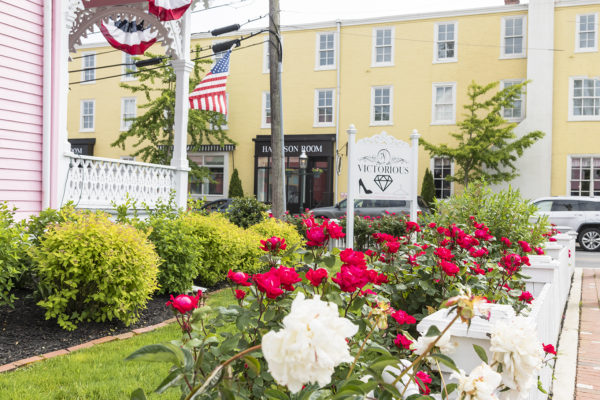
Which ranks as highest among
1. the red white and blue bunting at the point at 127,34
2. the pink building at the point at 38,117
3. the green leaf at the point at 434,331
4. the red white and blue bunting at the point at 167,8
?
the red white and blue bunting at the point at 127,34

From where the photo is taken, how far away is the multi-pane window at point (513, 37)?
69.4 feet

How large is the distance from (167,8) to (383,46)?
1735 centimetres

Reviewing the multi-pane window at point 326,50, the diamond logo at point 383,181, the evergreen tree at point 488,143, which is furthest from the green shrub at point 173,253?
the multi-pane window at point 326,50

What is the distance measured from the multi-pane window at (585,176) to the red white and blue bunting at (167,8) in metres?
18.1

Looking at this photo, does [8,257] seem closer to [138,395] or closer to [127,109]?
[138,395]

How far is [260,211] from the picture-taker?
1214 cm

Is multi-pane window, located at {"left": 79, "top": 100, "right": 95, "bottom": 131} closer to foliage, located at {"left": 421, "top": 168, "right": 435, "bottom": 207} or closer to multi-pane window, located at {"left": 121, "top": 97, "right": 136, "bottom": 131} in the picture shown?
multi-pane window, located at {"left": 121, "top": 97, "right": 136, "bottom": 131}

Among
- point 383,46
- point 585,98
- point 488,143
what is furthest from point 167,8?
point 585,98

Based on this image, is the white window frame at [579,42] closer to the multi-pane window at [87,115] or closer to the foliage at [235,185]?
the foliage at [235,185]

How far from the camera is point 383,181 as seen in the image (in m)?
7.70

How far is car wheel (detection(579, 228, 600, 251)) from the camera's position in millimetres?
16234

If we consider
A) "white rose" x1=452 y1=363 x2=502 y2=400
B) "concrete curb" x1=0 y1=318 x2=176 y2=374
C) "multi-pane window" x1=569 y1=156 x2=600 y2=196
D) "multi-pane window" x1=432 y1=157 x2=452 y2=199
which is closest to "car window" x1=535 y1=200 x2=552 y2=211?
"multi-pane window" x1=569 y1=156 x2=600 y2=196

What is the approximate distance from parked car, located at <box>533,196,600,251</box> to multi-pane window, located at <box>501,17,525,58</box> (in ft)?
25.0

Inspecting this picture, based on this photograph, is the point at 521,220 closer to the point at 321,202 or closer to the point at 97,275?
the point at 97,275
